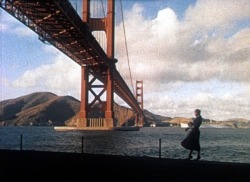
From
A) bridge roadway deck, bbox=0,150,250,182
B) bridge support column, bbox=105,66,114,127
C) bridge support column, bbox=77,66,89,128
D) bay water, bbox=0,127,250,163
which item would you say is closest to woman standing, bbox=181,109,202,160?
bridge roadway deck, bbox=0,150,250,182

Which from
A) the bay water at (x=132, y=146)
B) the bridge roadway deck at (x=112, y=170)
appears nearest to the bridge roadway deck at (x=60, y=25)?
the bay water at (x=132, y=146)

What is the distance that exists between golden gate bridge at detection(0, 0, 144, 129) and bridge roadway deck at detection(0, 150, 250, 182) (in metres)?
19.3

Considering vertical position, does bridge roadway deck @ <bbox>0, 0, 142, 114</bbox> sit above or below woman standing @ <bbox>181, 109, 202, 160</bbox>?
above

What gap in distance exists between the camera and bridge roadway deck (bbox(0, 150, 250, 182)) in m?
6.42

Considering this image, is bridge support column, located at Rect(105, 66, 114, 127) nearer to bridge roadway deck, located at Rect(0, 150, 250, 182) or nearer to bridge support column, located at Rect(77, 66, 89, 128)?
bridge support column, located at Rect(77, 66, 89, 128)

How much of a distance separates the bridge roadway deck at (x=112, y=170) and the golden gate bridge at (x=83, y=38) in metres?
19.3

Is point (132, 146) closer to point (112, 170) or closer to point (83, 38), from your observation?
point (83, 38)

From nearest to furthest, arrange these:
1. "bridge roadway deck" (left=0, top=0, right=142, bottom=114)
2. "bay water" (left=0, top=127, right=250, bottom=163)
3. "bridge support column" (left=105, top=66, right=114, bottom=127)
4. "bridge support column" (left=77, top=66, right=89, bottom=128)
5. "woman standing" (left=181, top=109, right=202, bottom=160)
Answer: "woman standing" (left=181, top=109, right=202, bottom=160) < "bay water" (left=0, top=127, right=250, bottom=163) < "bridge roadway deck" (left=0, top=0, right=142, bottom=114) < "bridge support column" (left=105, top=66, right=114, bottom=127) < "bridge support column" (left=77, top=66, right=89, bottom=128)

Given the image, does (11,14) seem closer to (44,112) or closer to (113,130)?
(113,130)

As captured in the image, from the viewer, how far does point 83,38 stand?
36.1 m

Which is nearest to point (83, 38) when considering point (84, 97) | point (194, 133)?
point (84, 97)

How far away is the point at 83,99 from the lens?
5381 centimetres

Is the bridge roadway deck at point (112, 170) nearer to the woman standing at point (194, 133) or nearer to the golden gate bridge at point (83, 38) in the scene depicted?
the woman standing at point (194, 133)

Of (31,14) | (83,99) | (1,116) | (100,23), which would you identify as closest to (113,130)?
(83,99)
